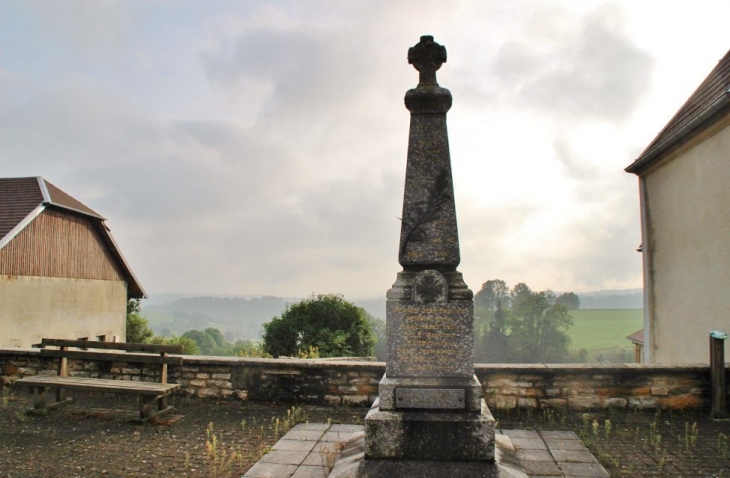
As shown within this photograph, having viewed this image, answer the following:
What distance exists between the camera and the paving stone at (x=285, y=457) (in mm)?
5012

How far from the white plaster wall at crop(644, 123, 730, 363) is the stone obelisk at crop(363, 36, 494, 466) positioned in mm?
6522

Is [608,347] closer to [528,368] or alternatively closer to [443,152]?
[528,368]

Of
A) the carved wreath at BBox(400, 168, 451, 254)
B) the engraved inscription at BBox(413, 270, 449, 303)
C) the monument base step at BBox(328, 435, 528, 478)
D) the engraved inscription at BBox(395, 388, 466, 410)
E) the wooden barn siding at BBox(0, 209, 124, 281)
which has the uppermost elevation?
the wooden barn siding at BBox(0, 209, 124, 281)

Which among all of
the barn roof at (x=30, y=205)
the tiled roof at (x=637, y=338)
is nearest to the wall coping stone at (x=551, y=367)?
the tiled roof at (x=637, y=338)

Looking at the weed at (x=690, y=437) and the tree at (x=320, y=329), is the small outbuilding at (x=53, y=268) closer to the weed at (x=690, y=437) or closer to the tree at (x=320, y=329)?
the tree at (x=320, y=329)

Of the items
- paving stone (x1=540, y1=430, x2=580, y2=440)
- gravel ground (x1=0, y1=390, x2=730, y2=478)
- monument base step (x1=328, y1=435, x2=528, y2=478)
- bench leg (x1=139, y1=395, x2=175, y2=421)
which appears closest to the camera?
monument base step (x1=328, y1=435, x2=528, y2=478)

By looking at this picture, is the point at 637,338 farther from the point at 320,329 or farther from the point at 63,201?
the point at 63,201

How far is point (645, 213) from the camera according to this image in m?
11.8

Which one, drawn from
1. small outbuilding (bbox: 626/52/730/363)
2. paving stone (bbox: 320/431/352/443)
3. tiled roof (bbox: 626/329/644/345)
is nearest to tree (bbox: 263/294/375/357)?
tiled roof (bbox: 626/329/644/345)

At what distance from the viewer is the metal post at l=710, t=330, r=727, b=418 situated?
21.2 ft

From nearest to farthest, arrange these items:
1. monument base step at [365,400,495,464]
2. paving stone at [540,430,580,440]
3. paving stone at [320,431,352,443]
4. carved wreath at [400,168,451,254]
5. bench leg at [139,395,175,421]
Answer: monument base step at [365,400,495,464]
carved wreath at [400,168,451,254]
paving stone at [320,431,352,443]
paving stone at [540,430,580,440]
bench leg at [139,395,175,421]

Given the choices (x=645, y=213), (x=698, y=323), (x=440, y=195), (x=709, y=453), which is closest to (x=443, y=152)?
(x=440, y=195)

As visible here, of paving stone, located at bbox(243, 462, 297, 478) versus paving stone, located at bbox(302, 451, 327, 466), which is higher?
paving stone, located at bbox(302, 451, 327, 466)

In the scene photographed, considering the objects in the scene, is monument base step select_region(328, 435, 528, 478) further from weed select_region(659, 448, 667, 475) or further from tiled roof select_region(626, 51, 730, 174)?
tiled roof select_region(626, 51, 730, 174)
